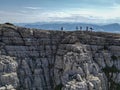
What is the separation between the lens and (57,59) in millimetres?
119875

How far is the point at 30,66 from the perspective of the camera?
117 meters

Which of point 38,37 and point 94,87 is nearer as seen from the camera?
point 94,87

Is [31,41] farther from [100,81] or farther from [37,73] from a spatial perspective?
[100,81]

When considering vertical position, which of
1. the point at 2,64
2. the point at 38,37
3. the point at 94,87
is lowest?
the point at 94,87

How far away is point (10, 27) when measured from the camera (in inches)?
4678

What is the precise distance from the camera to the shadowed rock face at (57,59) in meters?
113

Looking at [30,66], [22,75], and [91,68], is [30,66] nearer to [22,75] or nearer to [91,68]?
[22,75]

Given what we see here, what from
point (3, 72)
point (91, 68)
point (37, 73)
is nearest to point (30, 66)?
point (37, 73)

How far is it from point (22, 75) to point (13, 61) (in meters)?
5.71

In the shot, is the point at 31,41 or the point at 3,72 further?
the point at 31,41

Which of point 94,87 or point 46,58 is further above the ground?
point 46,58

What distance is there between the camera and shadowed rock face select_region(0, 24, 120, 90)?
371 ft

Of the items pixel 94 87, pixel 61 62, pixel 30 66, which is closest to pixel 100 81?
pixel 94 87

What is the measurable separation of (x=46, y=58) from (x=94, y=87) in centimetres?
2015
